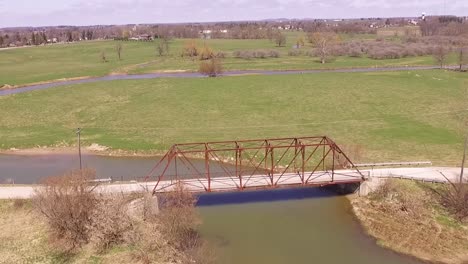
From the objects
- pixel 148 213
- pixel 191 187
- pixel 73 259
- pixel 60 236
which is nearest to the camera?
pixel 73 259

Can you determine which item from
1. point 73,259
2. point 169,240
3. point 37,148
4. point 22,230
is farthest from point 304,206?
point 37,148

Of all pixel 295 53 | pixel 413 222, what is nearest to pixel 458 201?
pixel 413 222

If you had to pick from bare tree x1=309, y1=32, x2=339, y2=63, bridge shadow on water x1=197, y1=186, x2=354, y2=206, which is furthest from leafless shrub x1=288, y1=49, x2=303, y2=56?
bridge shadow on water x1=197, y1=186, x2=354, y2=206

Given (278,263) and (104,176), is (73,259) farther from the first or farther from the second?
(104,176)

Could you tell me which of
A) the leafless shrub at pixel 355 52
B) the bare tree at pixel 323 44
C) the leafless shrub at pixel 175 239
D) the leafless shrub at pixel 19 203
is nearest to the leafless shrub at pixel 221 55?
the bare tree at pixel 323 44

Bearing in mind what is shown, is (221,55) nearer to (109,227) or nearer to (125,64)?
(125,64)

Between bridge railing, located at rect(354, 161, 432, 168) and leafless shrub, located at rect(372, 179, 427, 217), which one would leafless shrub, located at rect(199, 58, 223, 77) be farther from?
leafless shrub, located at rect(372, 179, 427, 217)
